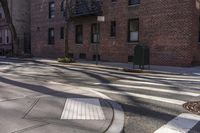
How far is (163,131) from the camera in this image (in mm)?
5383

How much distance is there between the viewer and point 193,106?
734cm

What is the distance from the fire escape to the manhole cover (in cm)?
1778

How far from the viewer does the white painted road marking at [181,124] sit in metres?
A: 5.41

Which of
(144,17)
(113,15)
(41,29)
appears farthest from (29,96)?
(41,29)

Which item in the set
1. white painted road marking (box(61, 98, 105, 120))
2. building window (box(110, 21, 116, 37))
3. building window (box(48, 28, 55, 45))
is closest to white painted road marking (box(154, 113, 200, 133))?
white painted road marking (box(61, 98, 105, 120))

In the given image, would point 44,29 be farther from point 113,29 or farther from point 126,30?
point 126,30

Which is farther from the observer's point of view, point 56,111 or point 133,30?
point 133,30

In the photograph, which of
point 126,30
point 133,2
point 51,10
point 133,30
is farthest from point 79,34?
point 133,2

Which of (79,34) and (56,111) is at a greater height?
(79,34)

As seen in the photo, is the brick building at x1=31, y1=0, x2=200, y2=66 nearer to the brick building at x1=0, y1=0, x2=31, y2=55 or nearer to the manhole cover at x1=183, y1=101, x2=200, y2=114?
the brick building at x1=0, y1=0, x2=31, y2=55

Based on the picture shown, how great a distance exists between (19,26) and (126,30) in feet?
67.2

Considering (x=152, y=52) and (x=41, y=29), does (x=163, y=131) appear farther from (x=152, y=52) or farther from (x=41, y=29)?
(x=41, y=29)

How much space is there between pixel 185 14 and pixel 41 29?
58.4 ft

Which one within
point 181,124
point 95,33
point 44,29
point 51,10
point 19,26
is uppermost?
point 51,10
